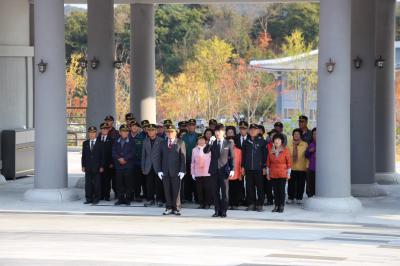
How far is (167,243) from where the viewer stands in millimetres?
17734

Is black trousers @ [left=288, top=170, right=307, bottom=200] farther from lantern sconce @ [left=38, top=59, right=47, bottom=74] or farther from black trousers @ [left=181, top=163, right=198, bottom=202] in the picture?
lantern sconce @ [left=38, top=59, right=47, bottom=74]

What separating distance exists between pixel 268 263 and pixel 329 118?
848 cm

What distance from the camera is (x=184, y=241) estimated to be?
59.4ft

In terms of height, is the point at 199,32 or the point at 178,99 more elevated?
the point at 199,32

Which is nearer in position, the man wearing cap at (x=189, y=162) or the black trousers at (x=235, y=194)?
the black trousers at (x=235, y=194)

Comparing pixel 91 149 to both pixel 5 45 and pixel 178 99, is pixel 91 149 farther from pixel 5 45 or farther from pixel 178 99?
pixel 178 99

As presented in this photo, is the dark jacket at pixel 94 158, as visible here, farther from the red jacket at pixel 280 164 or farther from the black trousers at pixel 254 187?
the red jacket at pixel 280 164

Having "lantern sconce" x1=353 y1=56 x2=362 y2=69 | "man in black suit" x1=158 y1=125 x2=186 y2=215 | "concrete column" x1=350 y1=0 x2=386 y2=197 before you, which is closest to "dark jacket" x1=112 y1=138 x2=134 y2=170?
"man in black suit" x1=158 y1=125 x2=186 y2=215

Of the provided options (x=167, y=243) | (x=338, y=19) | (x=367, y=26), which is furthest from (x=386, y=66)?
(x=167, y=243)

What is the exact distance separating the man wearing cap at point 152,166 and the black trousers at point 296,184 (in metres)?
3.04

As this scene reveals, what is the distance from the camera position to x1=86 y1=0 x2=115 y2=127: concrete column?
2864 cm

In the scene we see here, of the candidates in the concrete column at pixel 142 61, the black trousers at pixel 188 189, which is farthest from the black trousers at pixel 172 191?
the concrete column at pixel 142 61

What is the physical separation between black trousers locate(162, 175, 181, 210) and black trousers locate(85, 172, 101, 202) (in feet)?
7.55

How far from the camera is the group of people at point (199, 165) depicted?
22516mm
